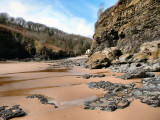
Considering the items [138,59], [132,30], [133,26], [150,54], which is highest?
[133,26]

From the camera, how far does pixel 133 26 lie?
18188 mm

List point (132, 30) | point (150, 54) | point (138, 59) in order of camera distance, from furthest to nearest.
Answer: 1. point (132, 30)
2. point (138, 59)
3. point (150, 54)

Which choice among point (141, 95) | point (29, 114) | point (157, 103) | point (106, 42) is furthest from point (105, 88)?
point (106, 42)

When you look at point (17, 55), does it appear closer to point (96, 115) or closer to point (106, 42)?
point (106, 42)

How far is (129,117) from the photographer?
3240 mm

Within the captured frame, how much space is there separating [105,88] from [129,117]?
3.02 m

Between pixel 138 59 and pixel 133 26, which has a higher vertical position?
pixel 133 26

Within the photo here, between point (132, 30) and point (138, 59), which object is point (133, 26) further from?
point (138, 59)

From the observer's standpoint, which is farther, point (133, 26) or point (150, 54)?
point (133, 26)

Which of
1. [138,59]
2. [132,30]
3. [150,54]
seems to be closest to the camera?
[150,54]

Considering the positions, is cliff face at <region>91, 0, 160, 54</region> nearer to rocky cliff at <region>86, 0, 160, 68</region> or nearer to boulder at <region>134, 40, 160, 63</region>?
rocky cliff at <region>86, 0, 160, 68</region>

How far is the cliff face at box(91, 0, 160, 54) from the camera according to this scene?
50.4 ft

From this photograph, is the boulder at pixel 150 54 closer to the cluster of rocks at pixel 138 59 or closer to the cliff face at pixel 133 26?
the cluster of rocks at pixel 138 59

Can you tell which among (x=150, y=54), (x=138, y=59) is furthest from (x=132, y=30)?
(x=138, y=59)
